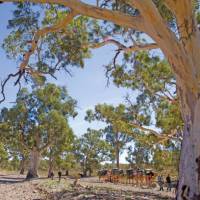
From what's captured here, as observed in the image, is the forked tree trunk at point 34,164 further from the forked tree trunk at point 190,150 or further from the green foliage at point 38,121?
the forked tree trunk at point 190,150

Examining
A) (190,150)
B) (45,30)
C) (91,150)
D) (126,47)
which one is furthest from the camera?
(91,150)

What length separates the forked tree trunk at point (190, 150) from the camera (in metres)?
7.85

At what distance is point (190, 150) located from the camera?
318 inches

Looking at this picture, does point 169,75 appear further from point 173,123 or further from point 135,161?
point 135,161

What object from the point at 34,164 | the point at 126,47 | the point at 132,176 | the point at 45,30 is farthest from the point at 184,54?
the point at 34,164

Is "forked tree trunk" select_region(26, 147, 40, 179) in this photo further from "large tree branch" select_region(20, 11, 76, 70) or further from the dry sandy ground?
"large tree branch" select_region(20, 11, 76, 70)

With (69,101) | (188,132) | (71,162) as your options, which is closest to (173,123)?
(188,132)

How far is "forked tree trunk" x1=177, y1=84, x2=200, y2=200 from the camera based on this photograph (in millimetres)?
7848

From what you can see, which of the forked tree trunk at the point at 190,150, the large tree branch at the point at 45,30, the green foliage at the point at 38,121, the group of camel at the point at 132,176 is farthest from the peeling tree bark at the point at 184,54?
the green foliage at the point at 38,121

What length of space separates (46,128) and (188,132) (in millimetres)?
31350

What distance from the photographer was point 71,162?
53.9 meters

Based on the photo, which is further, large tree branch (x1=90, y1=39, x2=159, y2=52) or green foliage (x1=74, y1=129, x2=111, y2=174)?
green foliage (x1=74, y1=129, x2=111, y2=174)

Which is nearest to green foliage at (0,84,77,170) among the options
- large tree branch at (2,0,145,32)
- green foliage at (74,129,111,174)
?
green foliage at (74,129,111,174)

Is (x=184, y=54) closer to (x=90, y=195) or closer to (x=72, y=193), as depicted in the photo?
(x=90, y=195)
